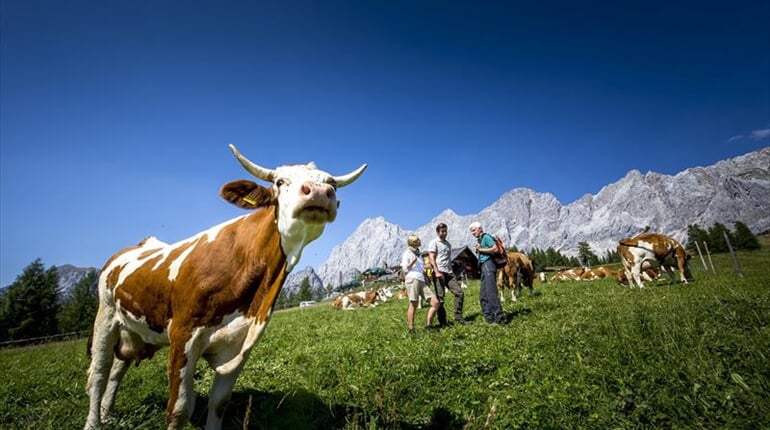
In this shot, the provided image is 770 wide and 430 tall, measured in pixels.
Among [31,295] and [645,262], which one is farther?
[31,295]

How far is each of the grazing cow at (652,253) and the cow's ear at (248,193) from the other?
1500 cm

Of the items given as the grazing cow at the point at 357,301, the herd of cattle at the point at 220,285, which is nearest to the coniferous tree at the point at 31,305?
the grazing cow at the point at 357,301

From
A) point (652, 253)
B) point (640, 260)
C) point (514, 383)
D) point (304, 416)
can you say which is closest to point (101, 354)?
point (304, 416)

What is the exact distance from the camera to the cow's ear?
3.50 m

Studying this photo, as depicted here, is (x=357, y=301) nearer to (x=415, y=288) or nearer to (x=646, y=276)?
(x=646, y=276)

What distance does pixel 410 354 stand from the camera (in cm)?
526

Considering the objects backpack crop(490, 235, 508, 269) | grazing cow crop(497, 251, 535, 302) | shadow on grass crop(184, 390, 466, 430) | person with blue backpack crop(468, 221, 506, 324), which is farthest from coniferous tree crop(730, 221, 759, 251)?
shadow on grass crop(184, 390, 466, 430)

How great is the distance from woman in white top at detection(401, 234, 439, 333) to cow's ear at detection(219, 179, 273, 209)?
5294 millimetres

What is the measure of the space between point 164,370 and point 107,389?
7.50ft

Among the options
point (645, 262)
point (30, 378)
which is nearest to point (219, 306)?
point (30, 378)

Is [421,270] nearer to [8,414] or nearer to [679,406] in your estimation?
[679,406]

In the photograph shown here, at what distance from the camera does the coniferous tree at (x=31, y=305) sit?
157ft

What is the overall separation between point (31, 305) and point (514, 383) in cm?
7186

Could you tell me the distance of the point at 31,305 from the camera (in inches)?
1949
